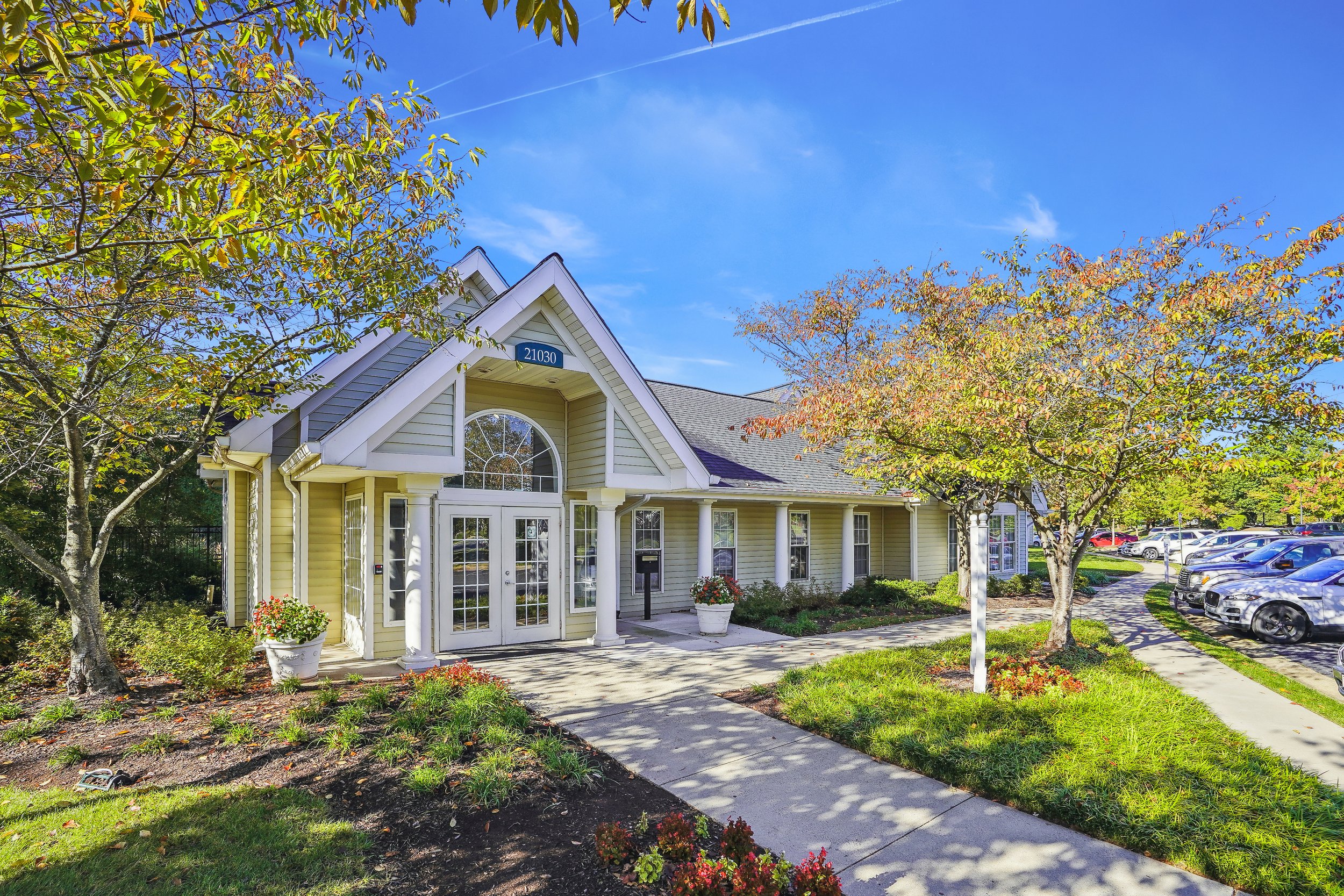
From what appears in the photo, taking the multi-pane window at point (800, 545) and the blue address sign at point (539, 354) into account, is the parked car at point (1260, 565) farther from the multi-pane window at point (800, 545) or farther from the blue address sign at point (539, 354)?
the blue address sign at point (539, 354)

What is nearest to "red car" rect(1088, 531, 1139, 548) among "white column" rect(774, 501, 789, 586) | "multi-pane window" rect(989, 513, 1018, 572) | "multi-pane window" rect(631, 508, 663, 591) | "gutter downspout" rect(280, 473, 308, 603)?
"multi-pane window" rect(989, 513, 1018, 572)

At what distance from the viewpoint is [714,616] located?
12039 mm

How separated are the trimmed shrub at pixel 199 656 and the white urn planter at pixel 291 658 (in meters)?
0.30

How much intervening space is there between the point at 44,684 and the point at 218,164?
7828mm

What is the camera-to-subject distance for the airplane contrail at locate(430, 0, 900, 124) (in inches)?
233

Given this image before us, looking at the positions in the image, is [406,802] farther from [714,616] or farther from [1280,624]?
[1280,624]

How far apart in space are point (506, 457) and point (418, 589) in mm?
2601

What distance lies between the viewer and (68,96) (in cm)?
487

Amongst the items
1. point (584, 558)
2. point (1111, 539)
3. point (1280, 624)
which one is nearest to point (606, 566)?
point (584, 558)

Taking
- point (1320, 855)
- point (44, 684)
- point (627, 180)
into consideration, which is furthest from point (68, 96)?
point (1320, 855)

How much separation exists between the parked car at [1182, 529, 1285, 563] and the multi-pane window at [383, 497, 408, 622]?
23846 mm

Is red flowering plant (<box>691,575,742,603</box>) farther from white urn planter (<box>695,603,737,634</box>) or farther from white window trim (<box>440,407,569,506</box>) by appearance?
white window trim (<box>440,407,569,506</box>)

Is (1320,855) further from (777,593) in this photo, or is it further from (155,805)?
(777,593)

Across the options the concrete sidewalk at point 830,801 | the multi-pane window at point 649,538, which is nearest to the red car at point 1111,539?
the multi-pane window at point 649,538
